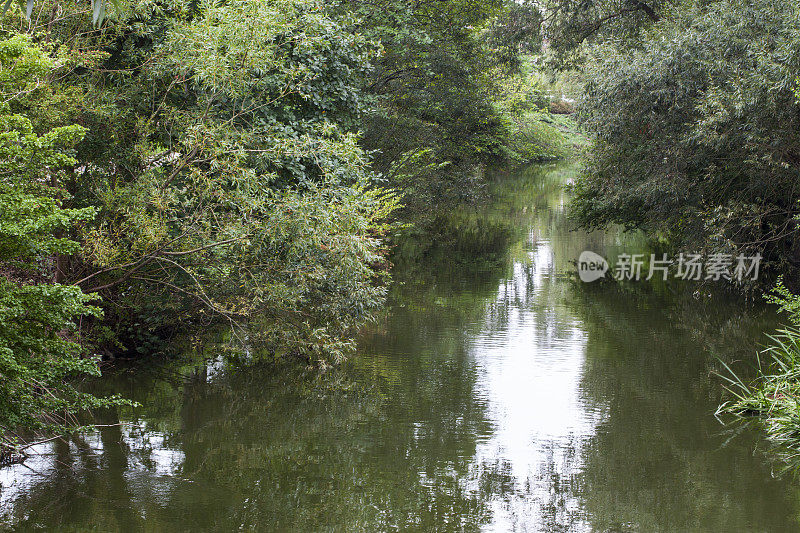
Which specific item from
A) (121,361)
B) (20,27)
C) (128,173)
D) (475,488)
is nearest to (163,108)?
(128,173)

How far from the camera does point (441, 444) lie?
757cm

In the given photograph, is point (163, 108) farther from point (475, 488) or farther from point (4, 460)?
point (475, 488)

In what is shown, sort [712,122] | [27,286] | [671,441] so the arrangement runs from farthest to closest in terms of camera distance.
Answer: [712,122] < [671,441] < [27,286]

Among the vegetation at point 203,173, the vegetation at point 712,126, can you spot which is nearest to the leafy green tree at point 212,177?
the vegetation at point 203,173

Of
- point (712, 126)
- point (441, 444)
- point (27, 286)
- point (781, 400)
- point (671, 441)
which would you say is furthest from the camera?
point (712, 126)

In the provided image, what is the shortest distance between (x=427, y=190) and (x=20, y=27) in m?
11.9

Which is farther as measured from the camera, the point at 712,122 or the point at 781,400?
the point at 712,122

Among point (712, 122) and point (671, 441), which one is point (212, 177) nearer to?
point (671, 441)

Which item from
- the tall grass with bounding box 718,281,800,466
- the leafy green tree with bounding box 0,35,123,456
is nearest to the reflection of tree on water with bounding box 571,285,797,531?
the tall grass with bounding box 718,281,800,466

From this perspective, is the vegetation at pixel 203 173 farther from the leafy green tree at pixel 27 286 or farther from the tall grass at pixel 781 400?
the tall grass at pixel 781 400

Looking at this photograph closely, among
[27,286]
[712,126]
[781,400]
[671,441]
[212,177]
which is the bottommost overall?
[671,441]

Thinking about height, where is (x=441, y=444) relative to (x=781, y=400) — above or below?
below

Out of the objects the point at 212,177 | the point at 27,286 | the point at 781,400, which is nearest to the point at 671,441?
the point at 781,400

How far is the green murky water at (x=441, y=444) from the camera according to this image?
605 centimetres
